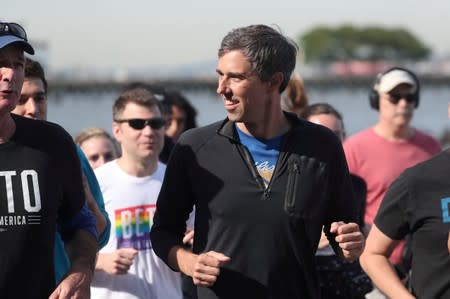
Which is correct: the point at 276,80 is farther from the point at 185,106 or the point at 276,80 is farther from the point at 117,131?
the point at 185,106

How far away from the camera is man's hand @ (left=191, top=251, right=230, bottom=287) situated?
4.16 meters

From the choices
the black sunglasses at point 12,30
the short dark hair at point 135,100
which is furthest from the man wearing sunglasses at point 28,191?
the short dark hair at point 135,100

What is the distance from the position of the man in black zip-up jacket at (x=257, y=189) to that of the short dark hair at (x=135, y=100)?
2.30 meters

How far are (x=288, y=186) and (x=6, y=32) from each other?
4.16ft

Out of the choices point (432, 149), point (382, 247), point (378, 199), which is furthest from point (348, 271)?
point (432, 149)

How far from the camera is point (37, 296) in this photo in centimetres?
398

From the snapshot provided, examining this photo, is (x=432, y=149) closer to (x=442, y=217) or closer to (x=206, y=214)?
(x=442, y=217)

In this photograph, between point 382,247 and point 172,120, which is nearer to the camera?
point 382,247

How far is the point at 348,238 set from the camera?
4.40m

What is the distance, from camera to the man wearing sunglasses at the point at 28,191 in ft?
12.9

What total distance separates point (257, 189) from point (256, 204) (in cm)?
6

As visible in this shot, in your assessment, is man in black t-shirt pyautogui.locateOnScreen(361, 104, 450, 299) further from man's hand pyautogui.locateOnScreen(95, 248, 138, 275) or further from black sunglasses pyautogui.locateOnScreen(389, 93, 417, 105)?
black sunglasses pyautogui.locateOnScreen(389, 93, 417, 105)

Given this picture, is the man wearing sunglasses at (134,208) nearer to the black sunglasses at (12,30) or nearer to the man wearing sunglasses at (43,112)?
the man wearing sunglasses at (43,112)

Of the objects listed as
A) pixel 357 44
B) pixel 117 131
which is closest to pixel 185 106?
pixel 117 131
